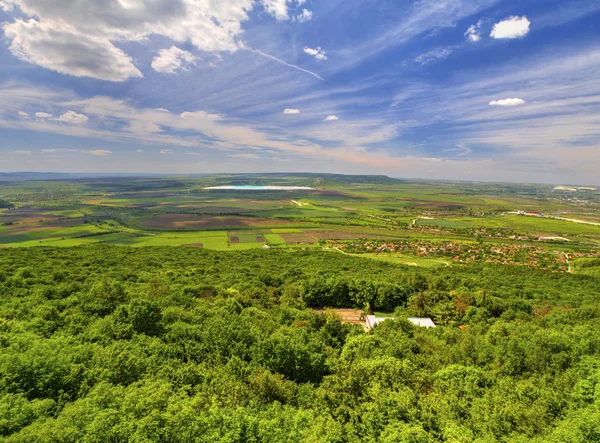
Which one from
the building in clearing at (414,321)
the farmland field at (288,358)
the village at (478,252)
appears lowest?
the village at (478,252)

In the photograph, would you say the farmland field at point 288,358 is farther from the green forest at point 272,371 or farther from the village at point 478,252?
the village at point 478,252

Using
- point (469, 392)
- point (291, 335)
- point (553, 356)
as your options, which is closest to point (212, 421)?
point (291, 335)

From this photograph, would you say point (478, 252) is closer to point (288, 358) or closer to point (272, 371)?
point (288, 358)

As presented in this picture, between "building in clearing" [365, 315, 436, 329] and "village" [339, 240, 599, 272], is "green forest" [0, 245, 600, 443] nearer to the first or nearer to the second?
"building in clearing" [365, 315, 436, 329]

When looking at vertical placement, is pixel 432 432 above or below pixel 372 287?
above

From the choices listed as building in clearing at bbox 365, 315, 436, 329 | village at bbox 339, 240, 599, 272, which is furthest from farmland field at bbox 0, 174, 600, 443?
village at bbox 339, 240, 599, 272

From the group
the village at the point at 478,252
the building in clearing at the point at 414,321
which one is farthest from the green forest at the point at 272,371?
the village at the point at 478,252

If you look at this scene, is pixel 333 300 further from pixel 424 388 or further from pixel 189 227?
pixel 189 227

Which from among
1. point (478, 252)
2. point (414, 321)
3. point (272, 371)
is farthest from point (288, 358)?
point (478, 252)
